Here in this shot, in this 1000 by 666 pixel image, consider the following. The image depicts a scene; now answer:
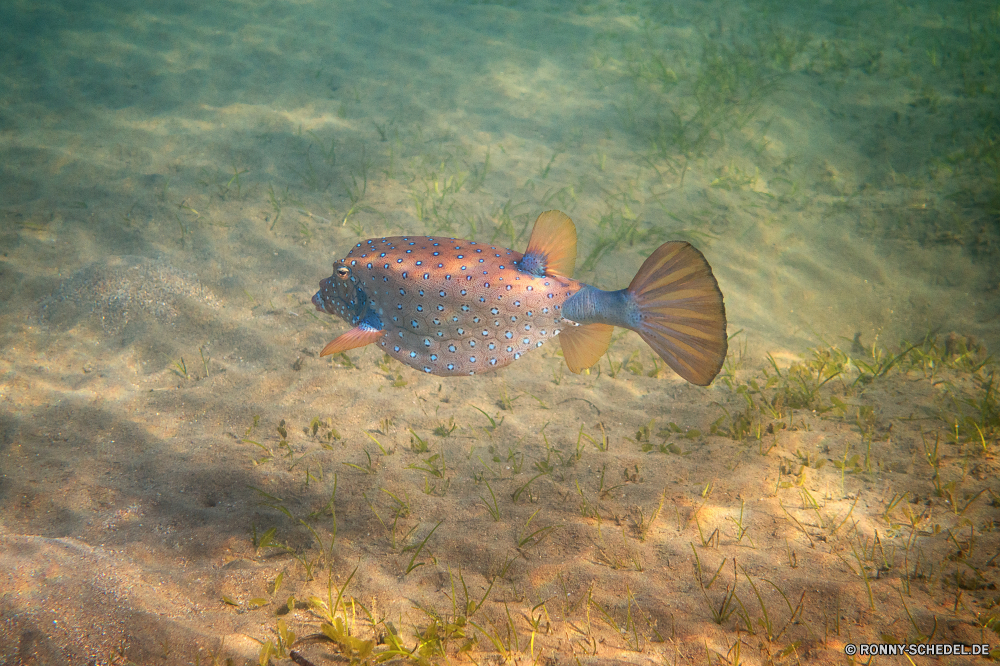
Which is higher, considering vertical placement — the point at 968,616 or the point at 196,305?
the point at 968,616

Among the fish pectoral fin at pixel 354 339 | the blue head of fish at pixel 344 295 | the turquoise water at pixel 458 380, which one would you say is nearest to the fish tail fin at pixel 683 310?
the turquoise water at pixel 458 380

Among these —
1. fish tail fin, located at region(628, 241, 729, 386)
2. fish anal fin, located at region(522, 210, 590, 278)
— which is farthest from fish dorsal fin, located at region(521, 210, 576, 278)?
fish tail fin, located at region(628, 241, 729, 386)

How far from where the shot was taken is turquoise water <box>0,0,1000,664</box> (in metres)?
2.59

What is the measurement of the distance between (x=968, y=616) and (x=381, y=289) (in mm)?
3878

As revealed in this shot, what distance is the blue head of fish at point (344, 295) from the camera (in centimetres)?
363

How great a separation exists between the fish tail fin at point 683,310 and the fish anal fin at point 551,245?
70 centimetres

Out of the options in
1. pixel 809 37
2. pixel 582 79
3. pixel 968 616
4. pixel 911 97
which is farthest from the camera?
pixel 809 37

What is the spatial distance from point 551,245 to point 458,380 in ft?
5.67

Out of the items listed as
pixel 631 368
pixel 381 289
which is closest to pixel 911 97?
pixel 631 368

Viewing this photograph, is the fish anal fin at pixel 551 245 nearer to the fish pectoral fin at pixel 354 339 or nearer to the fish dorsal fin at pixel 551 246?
the fish dorsal fin at pixel 551 246

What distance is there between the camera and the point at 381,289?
3.55 metres

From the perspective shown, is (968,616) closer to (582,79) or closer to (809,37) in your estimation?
(582,79)

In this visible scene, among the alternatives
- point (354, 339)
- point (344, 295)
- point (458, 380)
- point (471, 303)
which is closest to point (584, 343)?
point (471, 303)

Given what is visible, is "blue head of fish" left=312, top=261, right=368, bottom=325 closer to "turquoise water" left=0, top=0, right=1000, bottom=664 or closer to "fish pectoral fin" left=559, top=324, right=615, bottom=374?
"turquoise water" left=0, top=0, right=1000, bottom=664
